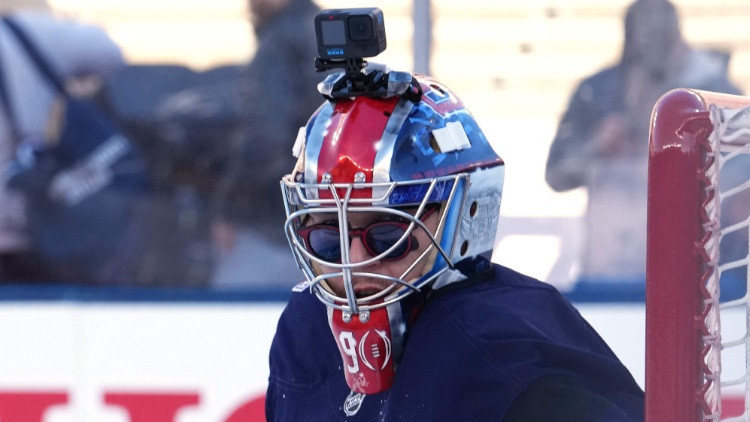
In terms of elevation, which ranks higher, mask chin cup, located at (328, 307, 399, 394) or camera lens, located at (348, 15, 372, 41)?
camera lens, located at (348, 15, 372, 41)

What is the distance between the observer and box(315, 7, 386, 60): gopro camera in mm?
1852

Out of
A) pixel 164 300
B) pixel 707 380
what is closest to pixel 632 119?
pixel 164 300

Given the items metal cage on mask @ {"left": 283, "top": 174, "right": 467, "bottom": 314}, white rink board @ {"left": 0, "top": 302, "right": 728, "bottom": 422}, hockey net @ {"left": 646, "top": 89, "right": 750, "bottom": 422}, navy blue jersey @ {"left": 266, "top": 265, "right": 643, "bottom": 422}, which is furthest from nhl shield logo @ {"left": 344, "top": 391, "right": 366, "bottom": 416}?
white rink board @ {"left": 0, "top": 302, "right": 728, "bottom": 422}

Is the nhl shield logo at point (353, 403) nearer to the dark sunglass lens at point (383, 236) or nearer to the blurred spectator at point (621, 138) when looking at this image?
the dark sunglass lens at point (383, 236)

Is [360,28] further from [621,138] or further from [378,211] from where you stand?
[621,138]

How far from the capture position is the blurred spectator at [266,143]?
3.78m

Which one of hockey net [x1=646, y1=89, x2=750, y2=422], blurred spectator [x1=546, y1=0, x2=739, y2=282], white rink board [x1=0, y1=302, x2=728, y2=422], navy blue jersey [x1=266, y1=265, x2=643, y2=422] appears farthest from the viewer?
white rink board [x1=0, y1=302, x2=728, y2=422]

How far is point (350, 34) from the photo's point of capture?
1.86 metres

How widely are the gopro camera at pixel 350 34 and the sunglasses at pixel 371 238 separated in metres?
0.26

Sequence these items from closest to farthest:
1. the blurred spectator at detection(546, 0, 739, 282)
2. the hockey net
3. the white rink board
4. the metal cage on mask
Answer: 1. the hockey net
2. the metal cage on mask
3. the blurred spectator at detection(546, 0, 739, 282)
4. the white rink board

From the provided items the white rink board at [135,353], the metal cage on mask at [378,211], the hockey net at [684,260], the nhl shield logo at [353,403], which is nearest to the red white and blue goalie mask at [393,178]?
the metal cage on mask at [378,211]

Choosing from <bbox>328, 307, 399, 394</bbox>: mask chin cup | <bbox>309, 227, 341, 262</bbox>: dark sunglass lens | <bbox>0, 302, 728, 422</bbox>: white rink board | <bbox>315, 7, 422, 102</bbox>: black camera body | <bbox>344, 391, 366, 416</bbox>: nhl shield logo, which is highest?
<bbox>315, 7, 422, 102</bbox>: black camera body

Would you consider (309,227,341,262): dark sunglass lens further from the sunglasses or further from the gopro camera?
the gopro camera

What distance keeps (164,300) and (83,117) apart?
656mm
